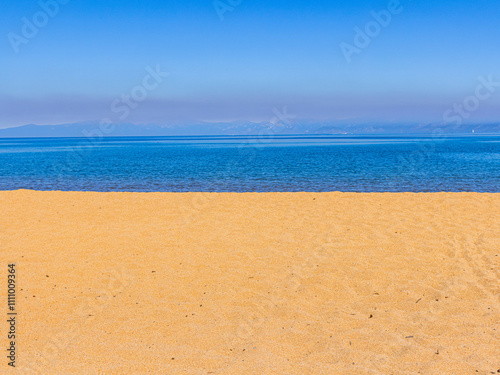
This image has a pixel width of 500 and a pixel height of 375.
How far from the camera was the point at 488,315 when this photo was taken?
5.57 m

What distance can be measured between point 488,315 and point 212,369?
12.8 feet

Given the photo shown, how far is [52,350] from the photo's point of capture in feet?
15.6

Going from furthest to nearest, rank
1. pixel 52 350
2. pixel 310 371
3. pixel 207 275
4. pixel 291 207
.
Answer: pixel 291 207
pixel 207 275
pixel 52 350
pixel 310 371

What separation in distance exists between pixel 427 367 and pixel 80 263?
6.40m

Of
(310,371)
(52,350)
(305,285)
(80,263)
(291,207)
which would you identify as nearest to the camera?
(310,371)

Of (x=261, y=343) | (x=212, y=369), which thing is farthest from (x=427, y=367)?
(x=212, y=369)

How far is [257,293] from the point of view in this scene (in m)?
6.45

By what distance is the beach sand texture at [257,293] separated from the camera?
4586mm

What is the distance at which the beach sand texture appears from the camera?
15.0ft

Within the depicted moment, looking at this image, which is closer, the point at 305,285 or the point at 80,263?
the point at 305,285

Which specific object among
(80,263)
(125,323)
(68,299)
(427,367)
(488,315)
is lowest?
(427,367)

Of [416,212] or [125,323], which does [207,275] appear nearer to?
[125,323]

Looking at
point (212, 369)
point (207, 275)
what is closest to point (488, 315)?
point (212, 369)

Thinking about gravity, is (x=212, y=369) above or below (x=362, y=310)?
below
